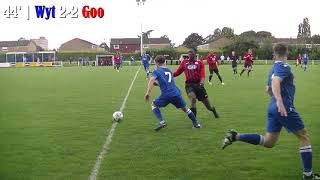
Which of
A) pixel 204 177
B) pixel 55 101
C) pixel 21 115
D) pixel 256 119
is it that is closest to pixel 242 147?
pixel 204 177

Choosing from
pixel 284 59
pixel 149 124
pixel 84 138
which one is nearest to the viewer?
pixel 284 59

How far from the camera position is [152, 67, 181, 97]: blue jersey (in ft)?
37.0

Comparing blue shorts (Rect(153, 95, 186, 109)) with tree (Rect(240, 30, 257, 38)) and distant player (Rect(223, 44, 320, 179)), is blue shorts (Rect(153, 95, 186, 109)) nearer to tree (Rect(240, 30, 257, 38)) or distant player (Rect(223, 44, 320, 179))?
distant player (Rect(223, 44, 320, 179))

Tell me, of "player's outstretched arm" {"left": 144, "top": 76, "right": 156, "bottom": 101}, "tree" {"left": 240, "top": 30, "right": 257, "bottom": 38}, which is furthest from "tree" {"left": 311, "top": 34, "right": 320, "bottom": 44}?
"player's outstretched arm" {"left": 144, "top": 76, "right": 156, "bottom": 101}

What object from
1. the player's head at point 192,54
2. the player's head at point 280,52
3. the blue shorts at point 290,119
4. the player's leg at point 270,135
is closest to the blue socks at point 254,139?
the player's leg at point 270,135

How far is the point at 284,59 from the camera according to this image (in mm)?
6992

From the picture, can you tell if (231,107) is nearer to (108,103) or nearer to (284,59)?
(108,103)

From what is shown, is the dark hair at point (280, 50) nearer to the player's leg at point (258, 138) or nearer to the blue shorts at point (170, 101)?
the player's leg at point (258, 138)

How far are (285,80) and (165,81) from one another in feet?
15.0

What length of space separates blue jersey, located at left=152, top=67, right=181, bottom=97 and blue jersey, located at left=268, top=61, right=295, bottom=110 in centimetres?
439

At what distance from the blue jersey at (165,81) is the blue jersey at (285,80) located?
4386 millimetres

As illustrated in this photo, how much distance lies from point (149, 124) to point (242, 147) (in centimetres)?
359

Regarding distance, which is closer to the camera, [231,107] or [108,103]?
[231,107]

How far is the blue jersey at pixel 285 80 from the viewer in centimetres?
686
